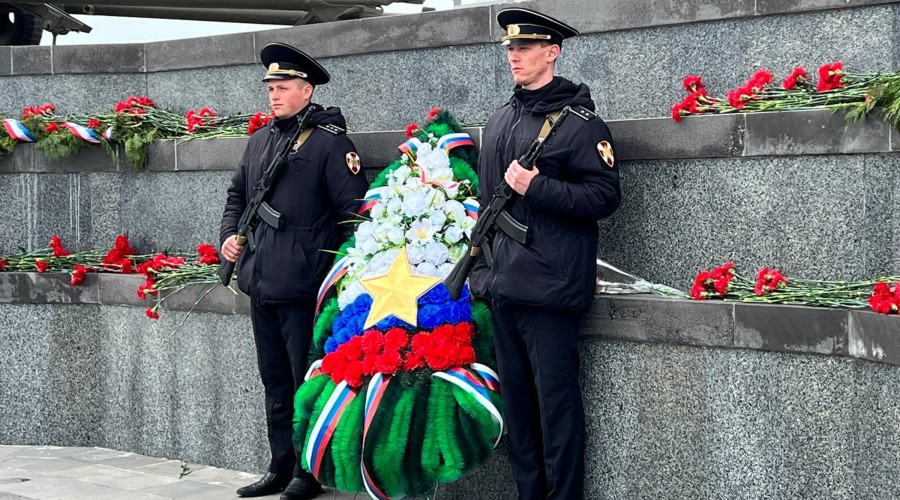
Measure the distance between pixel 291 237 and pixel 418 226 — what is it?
28.9 inches

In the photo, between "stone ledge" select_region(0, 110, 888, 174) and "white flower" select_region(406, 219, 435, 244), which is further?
"white flower" select_region(406, 219, 435, 244)

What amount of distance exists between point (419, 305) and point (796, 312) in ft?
5.54

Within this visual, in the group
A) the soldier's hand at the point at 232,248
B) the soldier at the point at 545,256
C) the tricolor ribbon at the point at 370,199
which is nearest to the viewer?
the soldier at the point at 545,256

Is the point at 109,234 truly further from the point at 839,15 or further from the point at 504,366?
the point at 839,15

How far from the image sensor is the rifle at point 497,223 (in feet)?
18.4

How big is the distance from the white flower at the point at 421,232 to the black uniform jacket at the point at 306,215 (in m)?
0.48

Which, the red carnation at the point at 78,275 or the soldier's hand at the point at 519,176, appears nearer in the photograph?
the soldier's hand at the point at 519,176

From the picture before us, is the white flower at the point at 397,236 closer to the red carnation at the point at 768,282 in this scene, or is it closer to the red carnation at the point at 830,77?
the red carnation at the point at 768,282

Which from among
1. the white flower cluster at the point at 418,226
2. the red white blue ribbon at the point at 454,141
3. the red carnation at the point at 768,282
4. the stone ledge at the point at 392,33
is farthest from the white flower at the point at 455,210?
the red carnation at the point at 768,282

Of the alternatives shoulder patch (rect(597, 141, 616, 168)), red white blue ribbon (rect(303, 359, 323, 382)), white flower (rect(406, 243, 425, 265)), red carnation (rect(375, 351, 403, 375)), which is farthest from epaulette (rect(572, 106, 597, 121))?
red white blue ribbon (rect(303, 359, 323, 382))

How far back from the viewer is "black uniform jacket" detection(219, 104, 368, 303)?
6.61 metres

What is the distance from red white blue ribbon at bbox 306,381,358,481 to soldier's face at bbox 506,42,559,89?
5.11ft

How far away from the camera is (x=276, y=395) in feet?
22.8

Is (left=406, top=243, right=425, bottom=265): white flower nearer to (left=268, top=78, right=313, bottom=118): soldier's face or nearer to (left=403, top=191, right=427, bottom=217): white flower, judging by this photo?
(left=403, top=191, right=427, bottom=217): white flower
